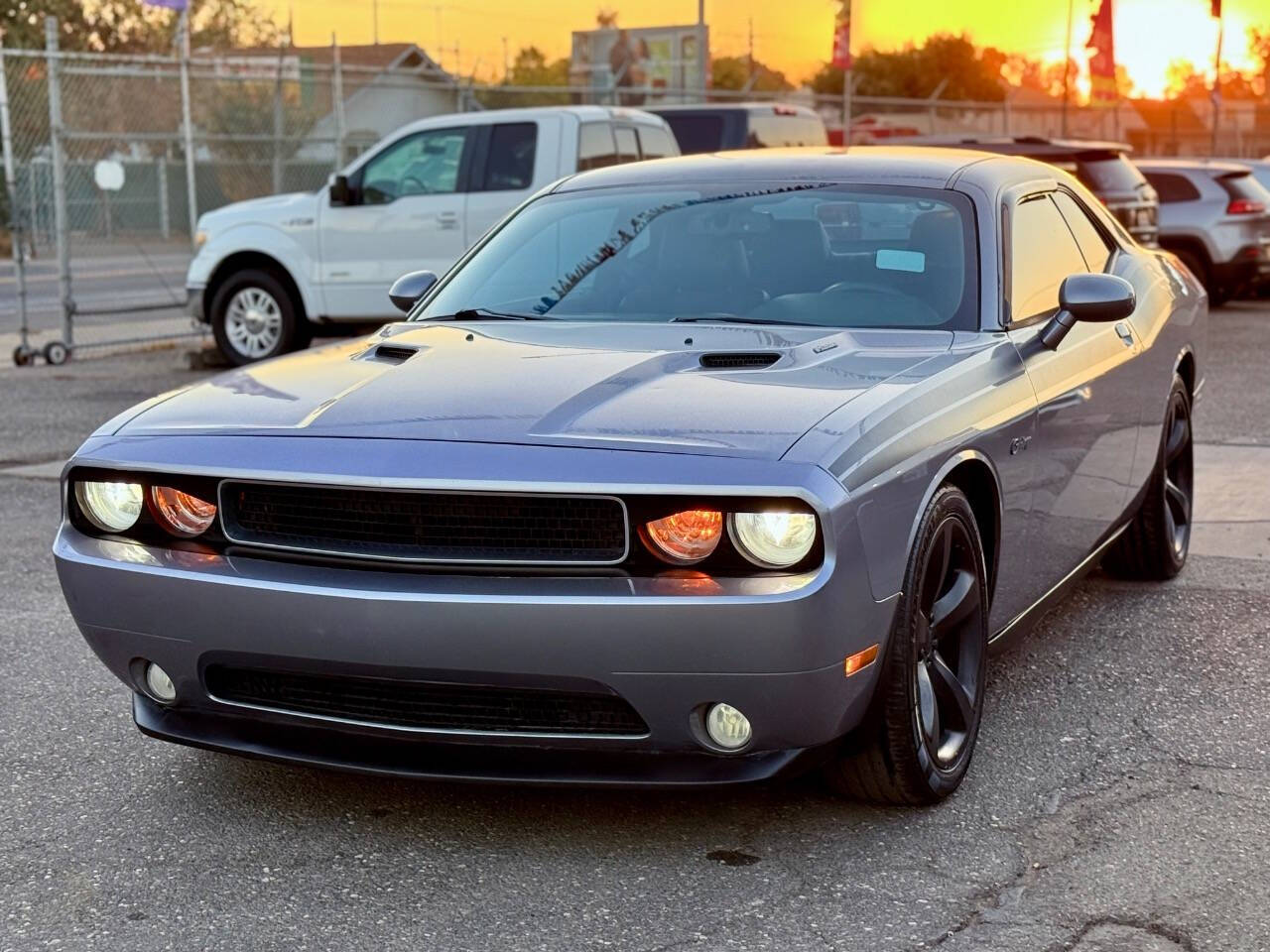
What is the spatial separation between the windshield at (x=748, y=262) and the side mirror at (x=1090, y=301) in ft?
0.77

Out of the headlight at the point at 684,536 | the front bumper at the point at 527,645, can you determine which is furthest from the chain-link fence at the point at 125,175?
the headlight at the point at 684,536

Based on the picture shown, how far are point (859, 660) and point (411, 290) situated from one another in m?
2.57

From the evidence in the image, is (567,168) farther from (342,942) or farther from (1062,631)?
(342,942)

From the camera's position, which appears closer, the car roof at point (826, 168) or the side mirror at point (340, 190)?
the car roof at point (826, 168)

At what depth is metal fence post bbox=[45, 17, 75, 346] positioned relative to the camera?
1385 cm

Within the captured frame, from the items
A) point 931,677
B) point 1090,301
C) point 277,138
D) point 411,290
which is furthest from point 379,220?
point 931,677

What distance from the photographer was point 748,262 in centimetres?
484

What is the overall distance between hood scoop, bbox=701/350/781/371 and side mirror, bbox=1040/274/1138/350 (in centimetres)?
93

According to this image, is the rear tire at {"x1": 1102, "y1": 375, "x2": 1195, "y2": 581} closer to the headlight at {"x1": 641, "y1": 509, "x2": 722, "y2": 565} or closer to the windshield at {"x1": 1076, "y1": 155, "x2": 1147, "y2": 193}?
the headlight at {"x1": 641, "y1": 509, "x2": 722, "y2": 565}

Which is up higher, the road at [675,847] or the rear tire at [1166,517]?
the rear tire at [1166,517]

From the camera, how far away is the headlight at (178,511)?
3.73 m

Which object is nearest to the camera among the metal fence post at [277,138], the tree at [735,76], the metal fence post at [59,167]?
the metal fence post at [59,167]

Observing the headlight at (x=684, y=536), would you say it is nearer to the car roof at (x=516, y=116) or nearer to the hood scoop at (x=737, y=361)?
the hood scoop at (x=737, y=361)

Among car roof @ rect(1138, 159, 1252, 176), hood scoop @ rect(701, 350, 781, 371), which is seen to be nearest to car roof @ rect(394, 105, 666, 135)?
car roof @ rect(1138, 159, 1252, 176)
